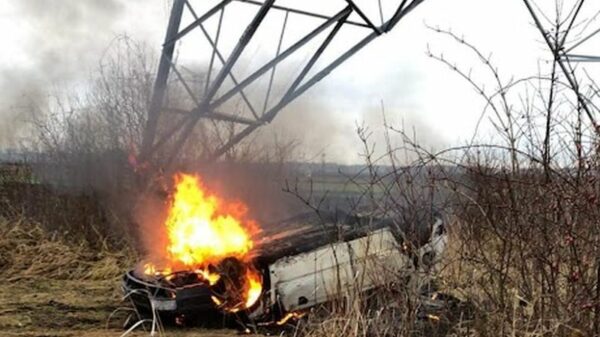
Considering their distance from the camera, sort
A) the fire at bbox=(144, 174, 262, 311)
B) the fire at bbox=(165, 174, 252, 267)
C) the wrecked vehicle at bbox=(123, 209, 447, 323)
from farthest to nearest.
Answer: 1. the fire at bbox=(165, 174, 252, 267)
2. the fire at bbox=(144, 174, 262, 311)
3. the wrecked vehicle at bbox=(123, 209, 447, 323)

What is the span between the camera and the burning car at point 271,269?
5.65 m

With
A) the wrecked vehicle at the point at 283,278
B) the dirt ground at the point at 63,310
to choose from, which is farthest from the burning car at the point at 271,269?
the dirt ground at the point at 63,310

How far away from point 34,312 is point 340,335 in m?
4.19

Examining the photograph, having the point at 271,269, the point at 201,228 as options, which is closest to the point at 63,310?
the point at 201,228

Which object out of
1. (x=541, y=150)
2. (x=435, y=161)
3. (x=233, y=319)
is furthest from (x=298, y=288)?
(x=541, y=150)

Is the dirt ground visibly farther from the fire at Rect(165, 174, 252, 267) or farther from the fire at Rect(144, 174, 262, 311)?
the fire at Rect(165, 174, 252, 267)


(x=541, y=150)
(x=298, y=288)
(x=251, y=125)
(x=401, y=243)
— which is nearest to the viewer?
(x=541, y=150)

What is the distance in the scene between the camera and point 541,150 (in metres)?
4.38

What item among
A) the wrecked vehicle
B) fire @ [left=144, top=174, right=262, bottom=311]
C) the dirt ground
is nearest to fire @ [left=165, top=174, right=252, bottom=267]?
fire @ [left=144, top=174, right=262, bottom=311]

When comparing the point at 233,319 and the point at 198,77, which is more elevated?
the point at 198,77

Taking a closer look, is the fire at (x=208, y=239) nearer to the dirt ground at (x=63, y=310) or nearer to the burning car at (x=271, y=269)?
the burning car at (x=271, y=269)

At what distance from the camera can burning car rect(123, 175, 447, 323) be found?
5650 millimetres

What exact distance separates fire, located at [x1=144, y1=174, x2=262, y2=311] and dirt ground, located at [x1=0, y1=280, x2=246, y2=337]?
534 mm

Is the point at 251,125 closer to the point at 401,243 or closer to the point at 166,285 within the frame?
the point at 166,285
